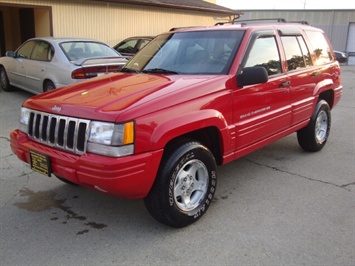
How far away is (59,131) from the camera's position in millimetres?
3248

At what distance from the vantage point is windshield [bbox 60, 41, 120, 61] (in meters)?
8.20

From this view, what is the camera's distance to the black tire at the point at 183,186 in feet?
10.5

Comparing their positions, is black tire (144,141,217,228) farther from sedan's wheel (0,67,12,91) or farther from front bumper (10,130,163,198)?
sedan's wheel (0,67,12,91)

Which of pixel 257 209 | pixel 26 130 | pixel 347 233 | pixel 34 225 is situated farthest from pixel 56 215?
pixel 347 233

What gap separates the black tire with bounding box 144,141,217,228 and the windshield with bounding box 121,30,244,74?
1.02m

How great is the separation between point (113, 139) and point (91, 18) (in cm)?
1112

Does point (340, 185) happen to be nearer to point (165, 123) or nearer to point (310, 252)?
point (310, 252)

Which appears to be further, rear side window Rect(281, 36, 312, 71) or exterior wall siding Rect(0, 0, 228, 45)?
exterior wall siding Rect(0, 0, 228, 45)

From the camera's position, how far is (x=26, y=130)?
12.1 feet

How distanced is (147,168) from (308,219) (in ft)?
5.65

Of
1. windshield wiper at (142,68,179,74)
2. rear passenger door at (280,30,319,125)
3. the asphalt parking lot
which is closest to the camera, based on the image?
the asphalt parking lot

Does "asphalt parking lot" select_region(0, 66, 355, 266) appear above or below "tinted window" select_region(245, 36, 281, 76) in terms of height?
below

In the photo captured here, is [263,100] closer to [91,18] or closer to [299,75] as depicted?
[299,75]

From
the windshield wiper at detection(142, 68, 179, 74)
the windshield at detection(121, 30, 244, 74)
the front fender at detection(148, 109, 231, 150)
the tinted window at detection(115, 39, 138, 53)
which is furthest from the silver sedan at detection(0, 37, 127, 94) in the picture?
the front fender at detection(148, 109, 231, 150)
